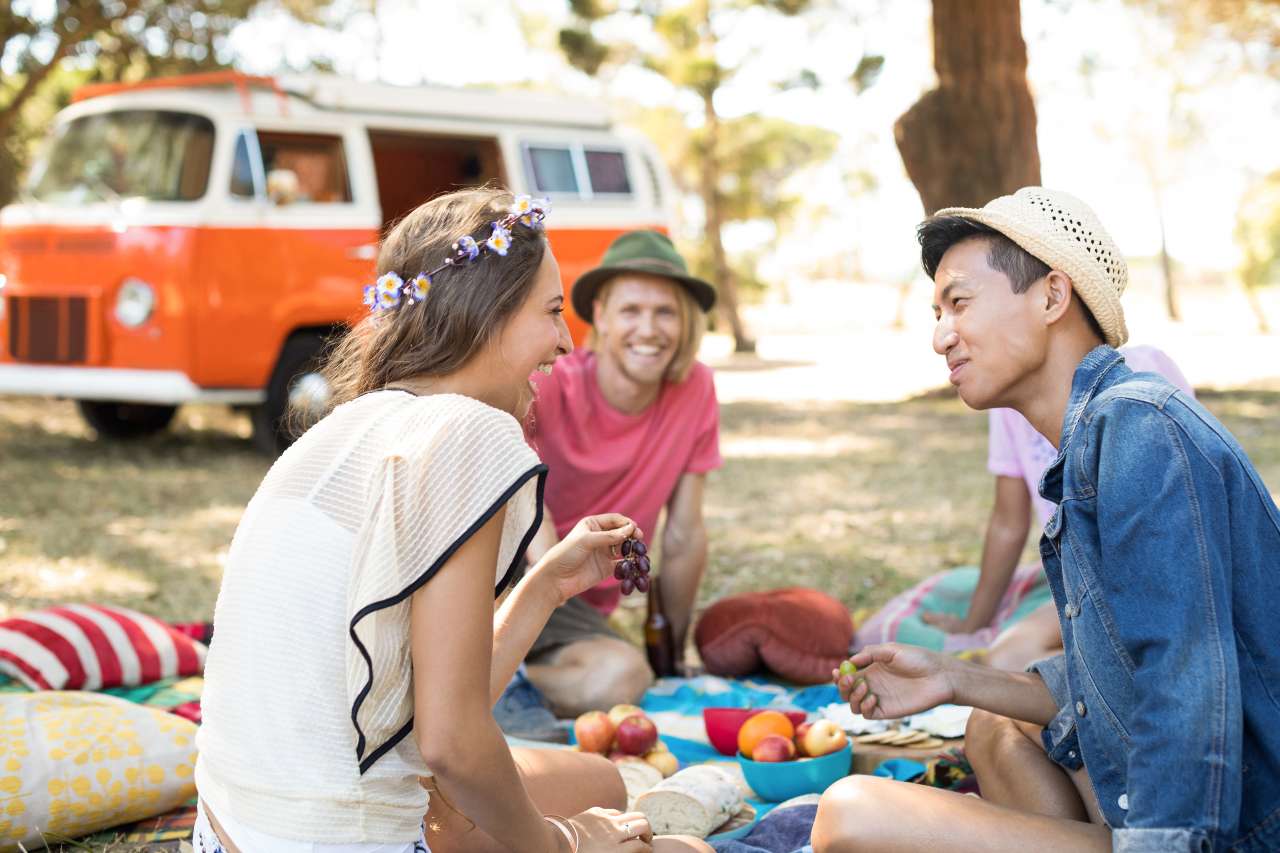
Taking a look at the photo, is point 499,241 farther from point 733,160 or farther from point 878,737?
point 733,160

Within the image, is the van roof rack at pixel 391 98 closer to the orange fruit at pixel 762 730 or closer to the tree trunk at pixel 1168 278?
the orange fruit at pixel 762 730

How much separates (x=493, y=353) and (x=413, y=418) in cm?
24

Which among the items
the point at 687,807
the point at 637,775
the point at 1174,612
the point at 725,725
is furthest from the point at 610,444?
the point at 1174,612

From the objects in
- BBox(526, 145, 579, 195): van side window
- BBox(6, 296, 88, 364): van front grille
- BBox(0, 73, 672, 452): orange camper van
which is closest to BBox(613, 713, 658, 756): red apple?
BBox(0, 73, 672, 452): orange camper van

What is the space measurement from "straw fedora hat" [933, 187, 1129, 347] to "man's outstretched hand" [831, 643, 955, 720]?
642 millimetres

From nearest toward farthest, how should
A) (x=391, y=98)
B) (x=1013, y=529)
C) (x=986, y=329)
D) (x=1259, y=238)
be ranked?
1. (x=986, y=329)
2. (x=1013, y=529)
3. (x=391, y=98)
4. (x=1259, y=238)

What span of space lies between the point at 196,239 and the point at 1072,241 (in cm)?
680

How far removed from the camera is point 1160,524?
5.52 ft

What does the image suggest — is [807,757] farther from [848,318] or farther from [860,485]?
[848,318]

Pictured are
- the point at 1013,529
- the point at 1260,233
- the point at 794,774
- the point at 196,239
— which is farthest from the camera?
the point at 1260,233

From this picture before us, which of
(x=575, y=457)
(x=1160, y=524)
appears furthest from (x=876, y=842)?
(x=575, y=457)

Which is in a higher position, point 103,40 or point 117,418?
point 103,40

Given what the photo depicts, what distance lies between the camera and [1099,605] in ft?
5.95

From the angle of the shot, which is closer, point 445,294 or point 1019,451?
point 445,294
